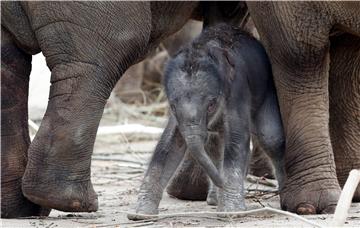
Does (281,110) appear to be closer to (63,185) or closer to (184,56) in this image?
(184,56)

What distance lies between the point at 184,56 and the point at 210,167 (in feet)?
1.41

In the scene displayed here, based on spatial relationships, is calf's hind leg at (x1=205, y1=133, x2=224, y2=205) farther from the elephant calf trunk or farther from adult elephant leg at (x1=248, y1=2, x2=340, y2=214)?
the elephant calf trunk

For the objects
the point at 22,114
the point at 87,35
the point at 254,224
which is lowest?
the point at 254,224

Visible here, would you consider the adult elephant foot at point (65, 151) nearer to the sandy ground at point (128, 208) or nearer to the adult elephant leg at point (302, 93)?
the sandy ground at point (128, 208)

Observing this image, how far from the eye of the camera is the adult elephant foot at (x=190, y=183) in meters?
5.17

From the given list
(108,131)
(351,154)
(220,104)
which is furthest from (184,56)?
(108,131)

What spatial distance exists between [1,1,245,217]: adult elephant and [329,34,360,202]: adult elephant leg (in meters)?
0.75

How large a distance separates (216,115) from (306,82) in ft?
1.43

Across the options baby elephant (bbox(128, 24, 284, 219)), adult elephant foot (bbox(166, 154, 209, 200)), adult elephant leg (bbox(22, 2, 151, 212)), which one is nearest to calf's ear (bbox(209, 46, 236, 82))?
baby elephant (bbox(128, 24, 284, 219))

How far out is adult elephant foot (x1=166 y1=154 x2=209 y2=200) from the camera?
517cm

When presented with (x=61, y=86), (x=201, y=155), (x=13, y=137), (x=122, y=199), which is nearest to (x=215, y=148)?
(x=201, y=155)

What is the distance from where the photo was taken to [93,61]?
4480 mm

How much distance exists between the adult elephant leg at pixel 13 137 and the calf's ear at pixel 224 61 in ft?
2.50

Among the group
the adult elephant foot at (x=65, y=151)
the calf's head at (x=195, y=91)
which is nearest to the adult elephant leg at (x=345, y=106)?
the calf's head at (x=195, y=91)
